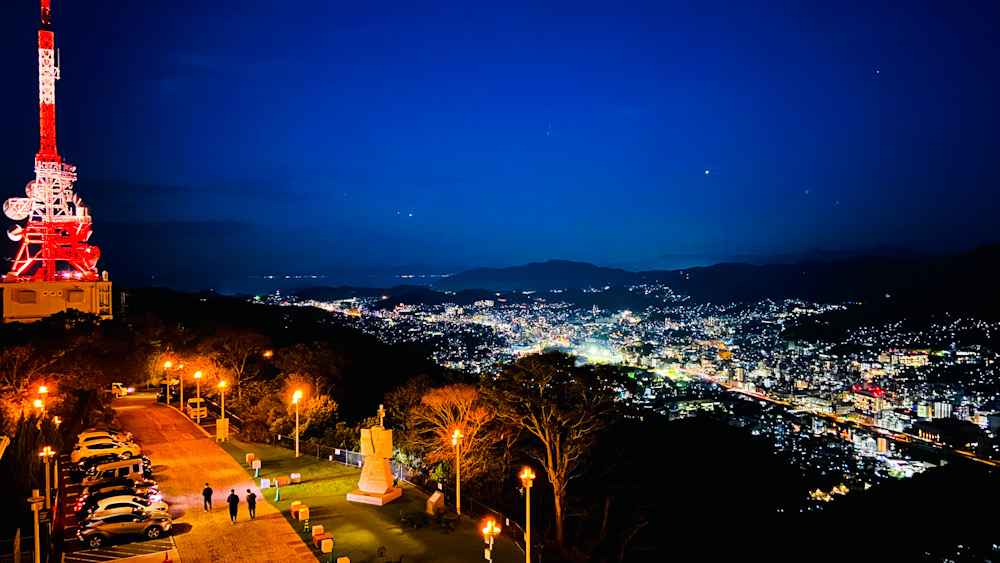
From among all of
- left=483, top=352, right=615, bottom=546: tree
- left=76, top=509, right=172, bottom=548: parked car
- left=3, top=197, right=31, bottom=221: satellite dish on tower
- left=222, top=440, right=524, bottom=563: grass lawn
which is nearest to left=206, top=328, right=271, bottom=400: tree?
left=222, top=440, right=524, bottom=563: grass lawn

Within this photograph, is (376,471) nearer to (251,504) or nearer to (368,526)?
(368,526)

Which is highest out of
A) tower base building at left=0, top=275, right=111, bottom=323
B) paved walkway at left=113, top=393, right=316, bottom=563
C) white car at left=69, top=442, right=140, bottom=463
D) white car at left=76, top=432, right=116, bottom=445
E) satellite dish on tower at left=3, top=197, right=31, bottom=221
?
satellite dish on tower at left=3, top=197, right=31, bottom=221

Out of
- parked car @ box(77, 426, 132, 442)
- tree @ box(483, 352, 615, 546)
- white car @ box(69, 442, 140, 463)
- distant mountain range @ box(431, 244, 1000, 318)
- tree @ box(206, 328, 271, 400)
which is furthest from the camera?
distant mountain range @ box(431, 244, 1000, 318)

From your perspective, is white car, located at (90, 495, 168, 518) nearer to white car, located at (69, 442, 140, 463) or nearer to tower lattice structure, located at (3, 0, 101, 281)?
white car, located at (69, 442, 140, 463)

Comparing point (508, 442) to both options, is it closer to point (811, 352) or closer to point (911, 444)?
point (911, 444)

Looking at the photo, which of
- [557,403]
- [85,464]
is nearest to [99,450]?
[85,464]

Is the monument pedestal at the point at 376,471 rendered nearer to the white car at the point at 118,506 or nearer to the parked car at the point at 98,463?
the white car at the point at 118,506
